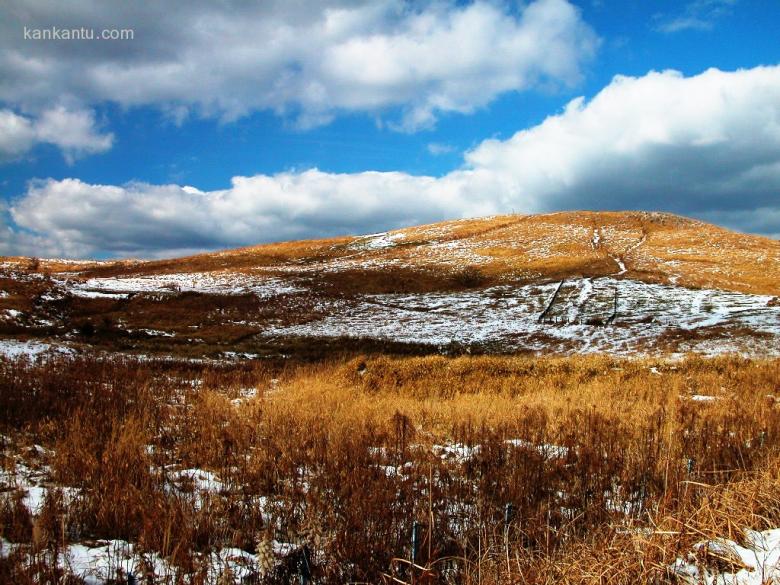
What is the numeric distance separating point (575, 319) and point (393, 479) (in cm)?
3145

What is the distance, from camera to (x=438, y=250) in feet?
257

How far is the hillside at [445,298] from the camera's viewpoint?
2852 cm

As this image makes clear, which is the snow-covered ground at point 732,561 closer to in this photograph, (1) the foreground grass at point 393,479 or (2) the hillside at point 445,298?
(1) the foreground grass at point 393,479

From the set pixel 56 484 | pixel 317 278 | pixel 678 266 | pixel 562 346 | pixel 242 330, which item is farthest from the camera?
pixel 317 278

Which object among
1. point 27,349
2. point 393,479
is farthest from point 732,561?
point 27,349

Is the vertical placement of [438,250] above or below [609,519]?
A: above

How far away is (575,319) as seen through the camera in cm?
3444

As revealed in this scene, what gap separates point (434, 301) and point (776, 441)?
3902cm

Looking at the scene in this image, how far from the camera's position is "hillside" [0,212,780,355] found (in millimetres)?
28516

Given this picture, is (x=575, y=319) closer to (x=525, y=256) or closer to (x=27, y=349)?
(x=27, y=349)

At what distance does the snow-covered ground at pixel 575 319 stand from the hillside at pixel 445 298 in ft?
0.43

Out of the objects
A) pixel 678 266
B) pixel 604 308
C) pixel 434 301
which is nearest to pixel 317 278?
pixel 434 301

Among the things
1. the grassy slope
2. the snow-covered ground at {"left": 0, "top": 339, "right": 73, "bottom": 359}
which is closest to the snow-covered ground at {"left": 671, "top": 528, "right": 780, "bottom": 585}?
the snow-covered ground at {"left": 0, "top": 339, "right": 73, "bottom": 359}

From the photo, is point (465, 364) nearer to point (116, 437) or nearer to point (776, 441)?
point (776, 441)
